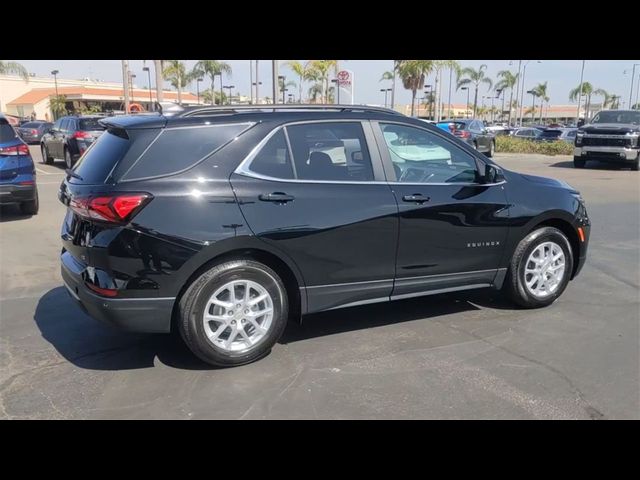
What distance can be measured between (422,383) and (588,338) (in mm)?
1700

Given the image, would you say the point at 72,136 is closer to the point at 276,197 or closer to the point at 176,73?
the point at 276,197

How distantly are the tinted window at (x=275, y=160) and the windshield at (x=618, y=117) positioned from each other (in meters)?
17.9

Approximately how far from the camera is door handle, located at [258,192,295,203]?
3943 mm

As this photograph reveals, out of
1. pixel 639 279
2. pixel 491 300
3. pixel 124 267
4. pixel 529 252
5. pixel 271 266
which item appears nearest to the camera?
pixel 124 267

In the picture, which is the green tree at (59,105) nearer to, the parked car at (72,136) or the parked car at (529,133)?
the parked car at (72,136)

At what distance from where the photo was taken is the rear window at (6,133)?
337 inches

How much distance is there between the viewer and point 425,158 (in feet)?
15.9

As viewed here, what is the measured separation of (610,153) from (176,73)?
41.8 metres

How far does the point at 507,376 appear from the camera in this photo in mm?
3861

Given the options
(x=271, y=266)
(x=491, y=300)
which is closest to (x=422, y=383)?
(x=271, y=266)

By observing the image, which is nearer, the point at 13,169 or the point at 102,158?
the point at 102,158

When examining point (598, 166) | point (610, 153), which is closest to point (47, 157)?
point (610, 153)
